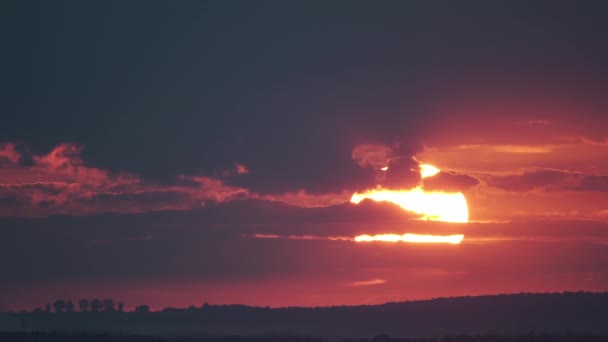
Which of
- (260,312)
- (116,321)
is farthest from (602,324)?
(116,321)

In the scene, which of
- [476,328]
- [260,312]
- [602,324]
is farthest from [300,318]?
[602,324]

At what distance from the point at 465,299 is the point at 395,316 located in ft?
30.4

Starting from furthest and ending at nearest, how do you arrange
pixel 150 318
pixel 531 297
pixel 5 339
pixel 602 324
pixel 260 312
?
pixel 150 318 < pixel 260 312 < pixel 531 297 < pixel 602 324 < pixel 5 339

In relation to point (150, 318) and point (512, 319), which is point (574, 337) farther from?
point (150, 318)

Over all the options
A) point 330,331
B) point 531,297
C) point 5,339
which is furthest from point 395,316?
point 5,339

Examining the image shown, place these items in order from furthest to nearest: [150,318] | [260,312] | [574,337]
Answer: [150,318] < [260,312] < [574,337]

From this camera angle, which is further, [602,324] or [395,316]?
[395,316]

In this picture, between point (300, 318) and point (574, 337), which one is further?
point (300, 318)

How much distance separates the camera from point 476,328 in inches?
4587

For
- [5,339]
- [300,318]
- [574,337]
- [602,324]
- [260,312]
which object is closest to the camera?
[574,337]

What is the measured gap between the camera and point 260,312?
158250 mm

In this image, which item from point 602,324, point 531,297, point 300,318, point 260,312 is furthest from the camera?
point 260,312

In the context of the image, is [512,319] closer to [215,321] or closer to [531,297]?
[531,297]

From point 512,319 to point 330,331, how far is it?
23490 millimetres
